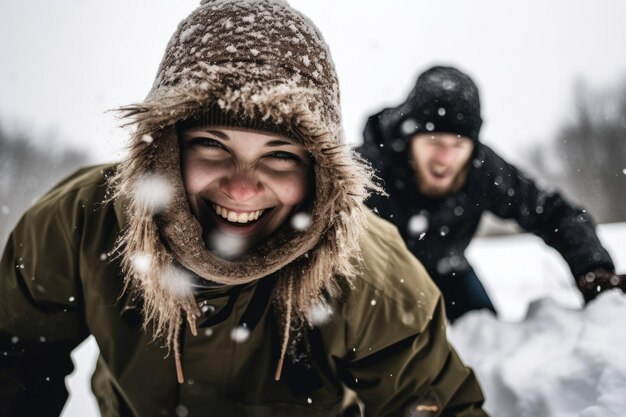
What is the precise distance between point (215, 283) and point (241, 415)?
0.47 meters

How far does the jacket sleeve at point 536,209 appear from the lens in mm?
2340

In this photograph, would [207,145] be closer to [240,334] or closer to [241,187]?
[241,187]

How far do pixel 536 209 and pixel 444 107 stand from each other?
2.34 feet

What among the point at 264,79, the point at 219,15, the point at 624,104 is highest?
the point at 219,15

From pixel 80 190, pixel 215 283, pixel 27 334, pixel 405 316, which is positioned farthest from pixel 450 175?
pixel 27 334

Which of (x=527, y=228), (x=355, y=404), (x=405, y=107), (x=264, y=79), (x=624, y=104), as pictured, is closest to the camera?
(x=264, y=79)

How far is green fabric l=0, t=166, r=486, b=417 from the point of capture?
1453 millimetres

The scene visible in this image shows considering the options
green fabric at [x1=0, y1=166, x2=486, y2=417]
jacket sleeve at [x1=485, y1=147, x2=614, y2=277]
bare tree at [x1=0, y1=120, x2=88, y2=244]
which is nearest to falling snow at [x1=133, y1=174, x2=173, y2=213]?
green fabric at [x1=0, y1=166, x2=486, y2=417]

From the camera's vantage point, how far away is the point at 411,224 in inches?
103

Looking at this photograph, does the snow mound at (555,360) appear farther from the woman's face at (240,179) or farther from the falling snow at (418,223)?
the woman's face at (240,179)

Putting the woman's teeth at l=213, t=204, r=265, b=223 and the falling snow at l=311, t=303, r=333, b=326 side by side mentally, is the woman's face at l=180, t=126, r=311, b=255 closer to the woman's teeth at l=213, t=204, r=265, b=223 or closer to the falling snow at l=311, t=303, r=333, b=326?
the woman's teeth at l=213, t=204, r=265, b=223

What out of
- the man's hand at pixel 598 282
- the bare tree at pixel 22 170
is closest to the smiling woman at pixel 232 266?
the man's hand at pixel 598 282

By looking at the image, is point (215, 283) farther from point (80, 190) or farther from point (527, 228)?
point (527, 228)

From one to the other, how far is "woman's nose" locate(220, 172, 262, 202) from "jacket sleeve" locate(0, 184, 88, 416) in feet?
1.71
